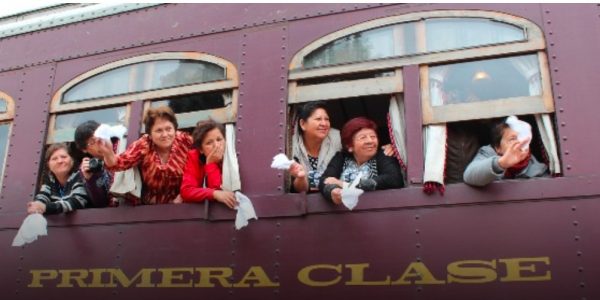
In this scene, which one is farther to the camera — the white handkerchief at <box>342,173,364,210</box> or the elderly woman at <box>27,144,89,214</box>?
the elderly woman at <box>27,144,89,214</box>

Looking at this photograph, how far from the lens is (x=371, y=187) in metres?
2.87

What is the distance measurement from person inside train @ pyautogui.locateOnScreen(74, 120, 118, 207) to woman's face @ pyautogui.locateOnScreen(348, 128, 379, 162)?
4.99 ft

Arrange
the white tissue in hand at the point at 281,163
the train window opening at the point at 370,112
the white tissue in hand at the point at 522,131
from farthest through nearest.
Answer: the train window opening at the point at 370,112 < the white tissue in hand at the point at 281,163 < the white tissue in hand at the point at 522,131

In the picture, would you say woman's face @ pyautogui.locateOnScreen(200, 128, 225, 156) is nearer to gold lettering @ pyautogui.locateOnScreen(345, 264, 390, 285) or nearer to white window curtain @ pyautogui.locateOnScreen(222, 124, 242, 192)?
white window curtain @ pyautogui.locateOnScreen(222, 124, 242, 192)

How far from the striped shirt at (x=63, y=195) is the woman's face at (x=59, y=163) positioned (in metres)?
0.06

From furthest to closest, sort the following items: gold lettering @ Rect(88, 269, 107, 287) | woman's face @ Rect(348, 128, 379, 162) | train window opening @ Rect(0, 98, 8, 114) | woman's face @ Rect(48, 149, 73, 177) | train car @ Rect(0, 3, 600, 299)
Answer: train window opening @ Rect(0, 98, 8, 114)
woman's face @ Rect(48, 149, 73, 177)
gold lettering @ Rect(88, 269, 107, 287)
woman's face @ Rect(348, 128, 379, 162)
train car @ Rect(0, 3, 600, 299)

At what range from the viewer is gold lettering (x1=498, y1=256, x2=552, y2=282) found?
8.27ft

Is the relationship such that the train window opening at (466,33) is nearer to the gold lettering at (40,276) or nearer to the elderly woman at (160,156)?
the elderly woman at (160,156)

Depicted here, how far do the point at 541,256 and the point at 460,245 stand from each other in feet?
1.14

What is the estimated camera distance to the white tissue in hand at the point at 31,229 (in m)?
3.35

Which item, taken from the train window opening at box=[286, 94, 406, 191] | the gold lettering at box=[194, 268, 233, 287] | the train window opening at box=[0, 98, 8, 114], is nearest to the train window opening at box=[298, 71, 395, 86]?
the train window opening at box=[286, 94, 406, 191]

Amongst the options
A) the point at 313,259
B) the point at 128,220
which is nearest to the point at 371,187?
the point at 313,259

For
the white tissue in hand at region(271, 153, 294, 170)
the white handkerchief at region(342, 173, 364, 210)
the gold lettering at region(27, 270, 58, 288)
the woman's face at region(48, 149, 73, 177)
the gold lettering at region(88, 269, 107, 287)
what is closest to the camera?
the white handkerchief at region(342, 173, 364, 210)

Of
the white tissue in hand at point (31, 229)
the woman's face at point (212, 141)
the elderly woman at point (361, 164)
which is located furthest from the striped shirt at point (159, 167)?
the elderly woman at point (361, 164)
